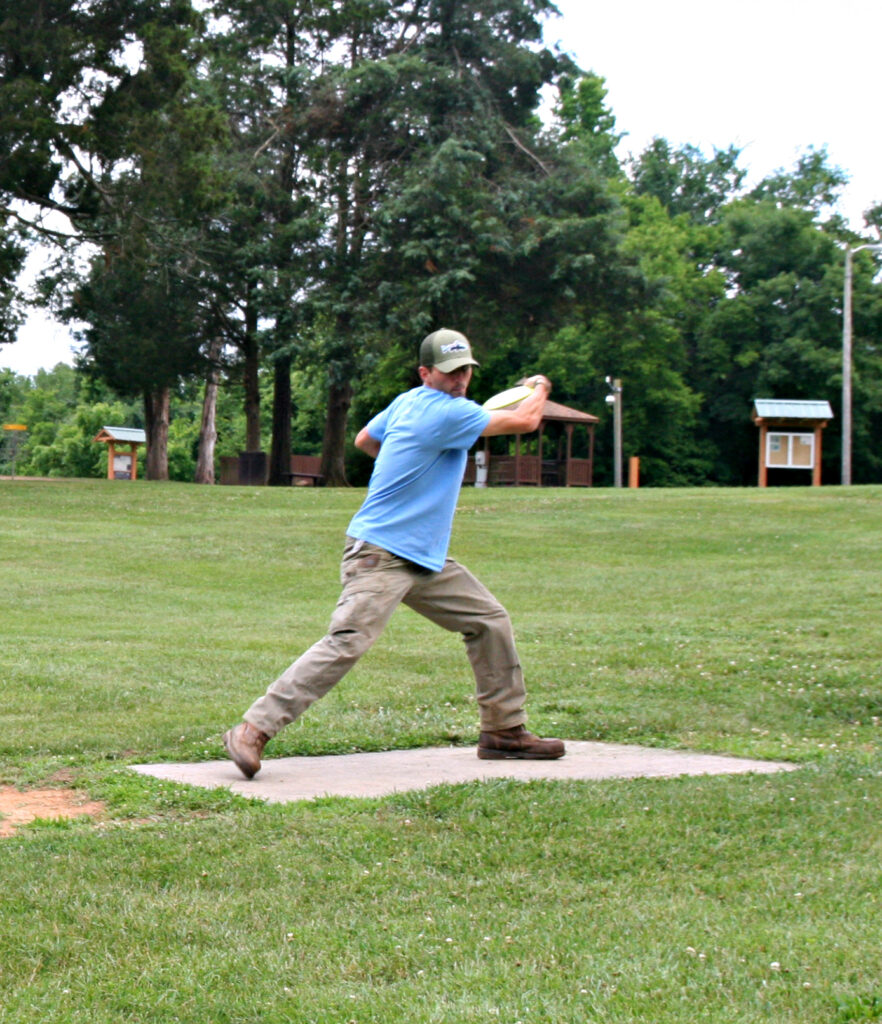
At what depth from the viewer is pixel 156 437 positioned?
44.6m

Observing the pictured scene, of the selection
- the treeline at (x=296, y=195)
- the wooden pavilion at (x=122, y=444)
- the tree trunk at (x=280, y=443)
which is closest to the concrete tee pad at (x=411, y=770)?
the treeline at (x=296, y=195)

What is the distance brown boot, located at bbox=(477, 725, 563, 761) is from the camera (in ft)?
20.6

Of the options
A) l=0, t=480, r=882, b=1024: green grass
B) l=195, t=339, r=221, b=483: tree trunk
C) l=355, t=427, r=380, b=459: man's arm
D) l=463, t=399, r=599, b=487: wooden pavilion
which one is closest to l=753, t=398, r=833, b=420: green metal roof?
l=463, t=399, r=599, b=487: wooden pavilion

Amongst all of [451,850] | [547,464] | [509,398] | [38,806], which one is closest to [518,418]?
[509,398]

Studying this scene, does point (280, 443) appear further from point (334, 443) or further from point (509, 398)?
point (509, 398)

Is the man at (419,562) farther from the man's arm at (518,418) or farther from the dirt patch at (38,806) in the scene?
the dirt patch at (38,806)

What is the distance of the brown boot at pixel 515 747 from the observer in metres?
6.29

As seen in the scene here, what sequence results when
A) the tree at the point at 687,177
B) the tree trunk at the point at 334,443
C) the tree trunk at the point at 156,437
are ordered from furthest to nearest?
the tree at the point at 687,177
the tree trunk at the point at 156,437
the tree trunk at the point at 334,443

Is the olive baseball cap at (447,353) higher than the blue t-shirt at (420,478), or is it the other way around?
the olive baseball cap at (447,353)

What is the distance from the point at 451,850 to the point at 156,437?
41415mm

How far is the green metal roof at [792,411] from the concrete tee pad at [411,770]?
127 ft

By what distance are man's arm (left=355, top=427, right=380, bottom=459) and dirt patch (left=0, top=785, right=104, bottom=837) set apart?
2.05 m

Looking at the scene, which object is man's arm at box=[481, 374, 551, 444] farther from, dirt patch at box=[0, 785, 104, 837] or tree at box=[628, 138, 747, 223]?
tree at box=[628, 138, 747, 223]

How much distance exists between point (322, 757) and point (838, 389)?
47.9 meters
